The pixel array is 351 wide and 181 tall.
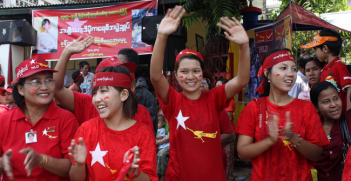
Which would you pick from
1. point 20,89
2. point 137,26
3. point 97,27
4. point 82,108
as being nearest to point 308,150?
point 82,108

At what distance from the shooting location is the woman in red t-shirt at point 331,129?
99.0 inches

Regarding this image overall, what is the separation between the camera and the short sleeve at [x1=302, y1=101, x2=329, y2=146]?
203cm

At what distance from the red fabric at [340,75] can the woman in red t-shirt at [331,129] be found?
94 centimetres

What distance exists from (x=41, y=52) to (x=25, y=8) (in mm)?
1532

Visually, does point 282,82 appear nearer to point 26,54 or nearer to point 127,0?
point 127,0

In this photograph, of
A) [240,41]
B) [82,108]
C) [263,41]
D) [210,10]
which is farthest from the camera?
[210,10]

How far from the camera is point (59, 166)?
1.98 meters

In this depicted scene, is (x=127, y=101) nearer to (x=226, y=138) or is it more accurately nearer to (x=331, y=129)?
(x=226, y=138)

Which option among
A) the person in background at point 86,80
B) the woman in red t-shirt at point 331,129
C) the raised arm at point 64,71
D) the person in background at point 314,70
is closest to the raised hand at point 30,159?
the raised arm at point 64,71

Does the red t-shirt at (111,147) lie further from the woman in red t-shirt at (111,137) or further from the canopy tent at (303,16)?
the canopy tent at (303,16)

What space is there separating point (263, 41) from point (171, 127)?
326 cm

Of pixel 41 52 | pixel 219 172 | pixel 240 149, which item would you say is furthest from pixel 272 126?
pixel 41 52

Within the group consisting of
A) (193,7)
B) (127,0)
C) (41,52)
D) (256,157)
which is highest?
(127,0)

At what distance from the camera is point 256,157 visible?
2.10 m
